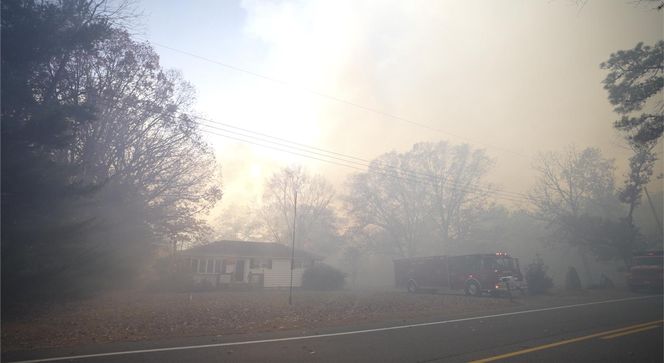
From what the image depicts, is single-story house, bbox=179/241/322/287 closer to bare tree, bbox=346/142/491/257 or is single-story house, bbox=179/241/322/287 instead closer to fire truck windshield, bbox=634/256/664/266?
bare tree, bbox=346/142/491/257

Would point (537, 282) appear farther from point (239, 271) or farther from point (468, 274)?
point (239, 271)

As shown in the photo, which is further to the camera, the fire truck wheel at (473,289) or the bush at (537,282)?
the bush at (537,282)

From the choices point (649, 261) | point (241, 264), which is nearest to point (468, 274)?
point (649, 261)

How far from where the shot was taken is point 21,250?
11.1 metres

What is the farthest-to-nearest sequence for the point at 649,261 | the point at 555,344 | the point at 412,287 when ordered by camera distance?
1. the point at 412,287
2. the point at 649,261
3. the point at 555,344

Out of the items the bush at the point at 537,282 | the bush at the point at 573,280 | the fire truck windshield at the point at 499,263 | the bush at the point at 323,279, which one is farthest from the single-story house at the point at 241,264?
the bush at the point at 573,280

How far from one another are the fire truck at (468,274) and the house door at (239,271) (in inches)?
594

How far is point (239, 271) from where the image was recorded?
31297 millimetres

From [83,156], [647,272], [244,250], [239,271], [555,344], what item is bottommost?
[555,344]

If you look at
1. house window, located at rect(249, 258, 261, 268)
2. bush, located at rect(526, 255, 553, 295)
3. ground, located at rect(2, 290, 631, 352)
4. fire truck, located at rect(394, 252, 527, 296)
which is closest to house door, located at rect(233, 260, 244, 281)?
house window, located at rect(249, 258, 261, 268)

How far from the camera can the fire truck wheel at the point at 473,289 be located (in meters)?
21.7

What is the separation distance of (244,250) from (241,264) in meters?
1.32

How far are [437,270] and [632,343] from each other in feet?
57.0

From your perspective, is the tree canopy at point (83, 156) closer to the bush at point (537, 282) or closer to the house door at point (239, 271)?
the house door at point (239, 271)
